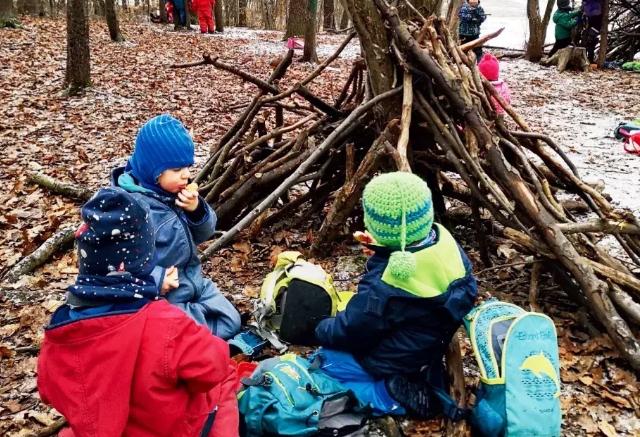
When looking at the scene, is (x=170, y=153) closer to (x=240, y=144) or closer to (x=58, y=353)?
(x=58, y=353)

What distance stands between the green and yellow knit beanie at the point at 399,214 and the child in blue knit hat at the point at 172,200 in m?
0.94

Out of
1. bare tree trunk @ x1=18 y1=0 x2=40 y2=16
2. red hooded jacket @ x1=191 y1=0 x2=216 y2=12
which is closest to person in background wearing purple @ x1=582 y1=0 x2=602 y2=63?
red hooded jacket @ x1=191 y1=0 x2=216 y2=12

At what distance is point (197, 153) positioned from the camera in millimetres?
6742

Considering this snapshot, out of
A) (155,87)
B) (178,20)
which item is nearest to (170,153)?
(155,87)

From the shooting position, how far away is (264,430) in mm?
2580

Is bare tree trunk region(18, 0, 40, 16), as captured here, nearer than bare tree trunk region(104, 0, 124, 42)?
No

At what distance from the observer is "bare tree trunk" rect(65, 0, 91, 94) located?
8406mm

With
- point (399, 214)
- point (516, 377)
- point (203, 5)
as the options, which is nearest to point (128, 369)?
point (399, 214)

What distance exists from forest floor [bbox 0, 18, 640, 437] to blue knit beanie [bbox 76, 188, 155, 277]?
1379 mm

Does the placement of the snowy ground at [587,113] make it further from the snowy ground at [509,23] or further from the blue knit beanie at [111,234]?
the blue knit beanie at [111,234]

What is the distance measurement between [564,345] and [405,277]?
1.50 metres

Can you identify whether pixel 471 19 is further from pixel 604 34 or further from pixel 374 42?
pixel 374 42

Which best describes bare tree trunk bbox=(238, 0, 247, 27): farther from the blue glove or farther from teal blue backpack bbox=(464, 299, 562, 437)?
teal blue backpack bbox=(464, 299, 562, 437)

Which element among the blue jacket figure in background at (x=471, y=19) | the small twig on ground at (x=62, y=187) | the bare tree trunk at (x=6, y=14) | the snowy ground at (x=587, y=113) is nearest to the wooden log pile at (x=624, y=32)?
the snowy ground at (x=587, y=113)
